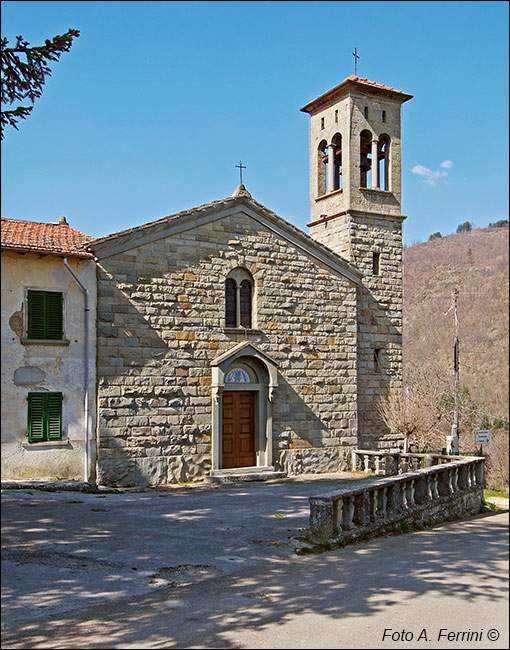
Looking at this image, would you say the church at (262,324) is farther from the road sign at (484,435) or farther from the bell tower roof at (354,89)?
the road sign at (484,435)

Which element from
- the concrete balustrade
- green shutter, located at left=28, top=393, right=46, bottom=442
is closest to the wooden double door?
green shutter, located at left=28, top=393, right=46, bottom=442

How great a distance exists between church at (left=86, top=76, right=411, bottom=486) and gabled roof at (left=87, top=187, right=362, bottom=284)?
4cm

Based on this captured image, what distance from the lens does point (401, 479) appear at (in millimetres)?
13328

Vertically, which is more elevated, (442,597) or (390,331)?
(390,331)

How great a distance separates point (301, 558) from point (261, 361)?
32.8 ft

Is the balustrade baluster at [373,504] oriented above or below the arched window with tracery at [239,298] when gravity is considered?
below

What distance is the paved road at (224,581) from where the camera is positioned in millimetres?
5340

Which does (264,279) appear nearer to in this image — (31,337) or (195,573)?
(31,337)

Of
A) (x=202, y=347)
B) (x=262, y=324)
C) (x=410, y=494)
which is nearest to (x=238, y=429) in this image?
(x=202, y=347)

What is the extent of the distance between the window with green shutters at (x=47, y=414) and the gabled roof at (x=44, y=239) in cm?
334

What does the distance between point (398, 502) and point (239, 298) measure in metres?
8.69

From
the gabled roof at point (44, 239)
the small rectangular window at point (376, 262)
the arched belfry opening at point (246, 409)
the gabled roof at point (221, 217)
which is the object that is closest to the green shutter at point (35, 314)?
the gabled roof at point (44, 239)

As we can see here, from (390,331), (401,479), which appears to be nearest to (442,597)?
(401,479)

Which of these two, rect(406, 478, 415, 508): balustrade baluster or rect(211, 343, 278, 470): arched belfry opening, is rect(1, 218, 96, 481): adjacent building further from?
rect(406, 478, 415, 508): balustrade baluster
